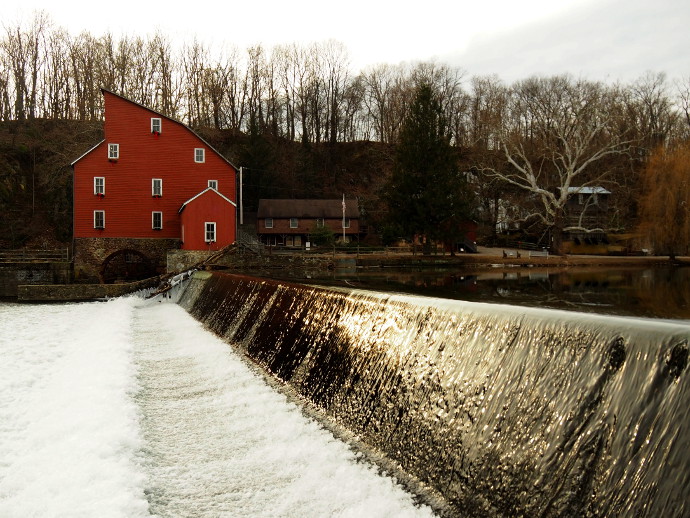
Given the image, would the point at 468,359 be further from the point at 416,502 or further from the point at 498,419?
the point at 416,502

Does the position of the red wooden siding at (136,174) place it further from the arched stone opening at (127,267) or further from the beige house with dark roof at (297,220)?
the beige house with dark roof at (297,220)

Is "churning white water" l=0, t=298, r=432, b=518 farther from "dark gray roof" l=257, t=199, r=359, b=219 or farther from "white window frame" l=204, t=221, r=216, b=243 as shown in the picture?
"dark gray roof" l=257, t=199, r=359, b=219

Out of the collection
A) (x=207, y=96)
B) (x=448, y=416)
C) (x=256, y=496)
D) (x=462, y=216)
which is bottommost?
(x=256, y=496)

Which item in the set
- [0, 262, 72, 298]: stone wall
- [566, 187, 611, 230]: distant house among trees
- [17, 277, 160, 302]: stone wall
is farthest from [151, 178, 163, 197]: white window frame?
[566, 187, 611, 230]: distant house among trees

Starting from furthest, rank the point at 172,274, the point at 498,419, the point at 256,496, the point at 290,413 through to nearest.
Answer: the point at 172,274 → the point at 290,413 → the point at 256,496 → the point at 498,419

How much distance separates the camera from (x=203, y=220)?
3403 cm

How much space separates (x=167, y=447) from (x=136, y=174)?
33991mm

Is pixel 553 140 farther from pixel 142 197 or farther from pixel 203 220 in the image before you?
pixel 142 197

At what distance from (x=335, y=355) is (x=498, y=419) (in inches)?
118

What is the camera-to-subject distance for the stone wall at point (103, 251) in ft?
113

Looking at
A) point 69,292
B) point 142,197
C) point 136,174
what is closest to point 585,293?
point 69,292

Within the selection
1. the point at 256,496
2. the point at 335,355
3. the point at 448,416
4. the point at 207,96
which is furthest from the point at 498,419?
the point at 207,96

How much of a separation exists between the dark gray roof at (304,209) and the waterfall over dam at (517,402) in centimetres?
4695

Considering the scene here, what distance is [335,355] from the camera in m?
6.66
